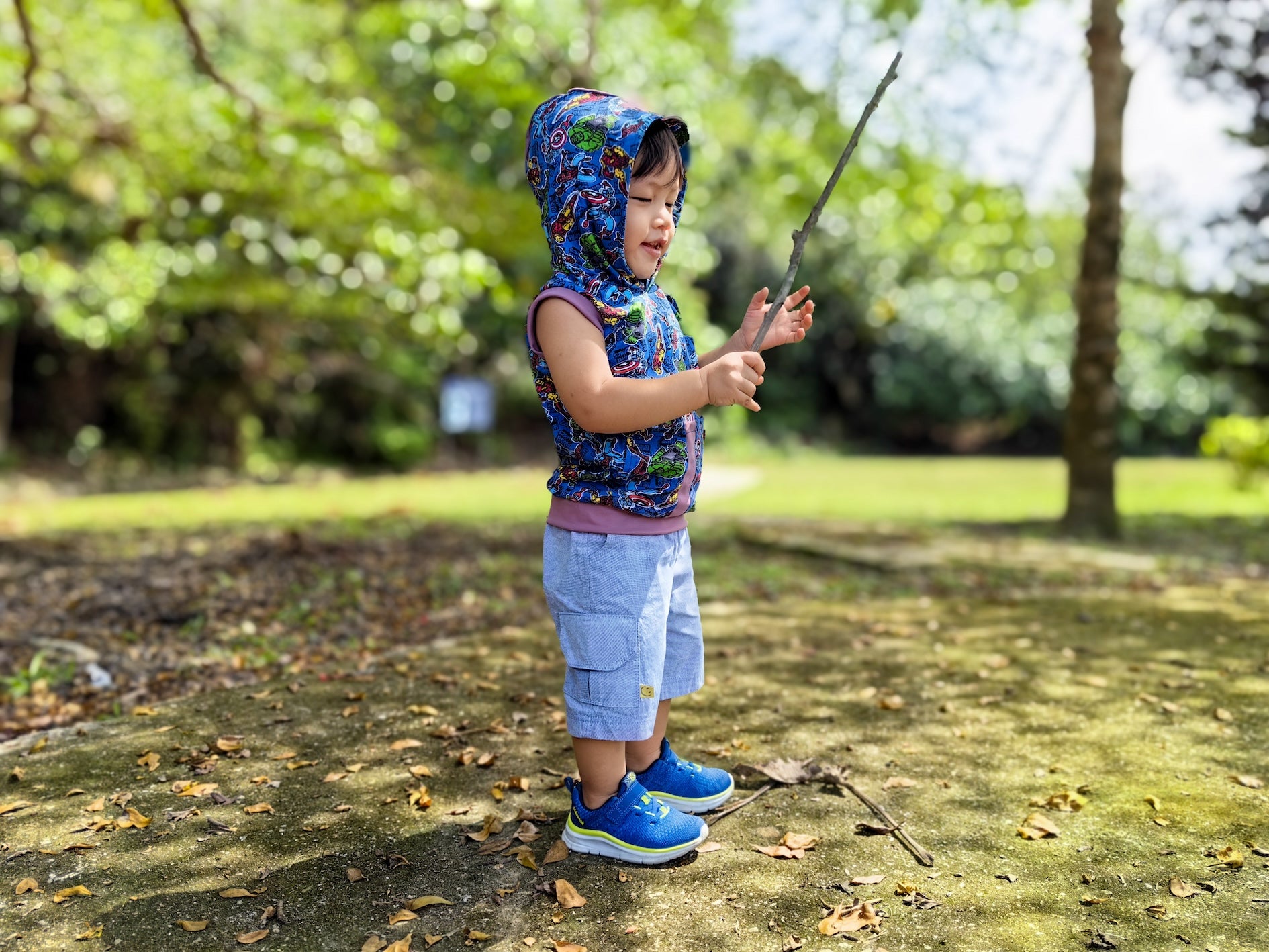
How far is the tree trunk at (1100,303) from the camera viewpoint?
718 cm

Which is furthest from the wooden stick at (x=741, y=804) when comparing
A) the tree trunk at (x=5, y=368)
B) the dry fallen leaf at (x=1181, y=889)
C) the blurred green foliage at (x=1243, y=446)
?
the tree trunk at (x=5, y=368)

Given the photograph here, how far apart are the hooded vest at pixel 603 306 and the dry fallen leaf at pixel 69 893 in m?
1.24

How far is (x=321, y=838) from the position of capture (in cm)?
246

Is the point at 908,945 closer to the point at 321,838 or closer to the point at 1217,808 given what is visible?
the point at 1217,808

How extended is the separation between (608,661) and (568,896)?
482 millimetres

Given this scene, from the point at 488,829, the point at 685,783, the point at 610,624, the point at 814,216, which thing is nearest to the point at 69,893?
the point at 488,829

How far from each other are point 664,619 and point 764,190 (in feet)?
31.2

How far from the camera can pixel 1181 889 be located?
2176 mm

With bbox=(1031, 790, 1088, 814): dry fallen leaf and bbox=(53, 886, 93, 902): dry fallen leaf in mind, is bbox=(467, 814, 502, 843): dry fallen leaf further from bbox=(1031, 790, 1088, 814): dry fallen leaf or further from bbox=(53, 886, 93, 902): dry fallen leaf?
bbox=(1031, 790, 1088, 814): dry fallen leaf

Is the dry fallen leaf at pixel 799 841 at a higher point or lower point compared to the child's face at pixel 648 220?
lower

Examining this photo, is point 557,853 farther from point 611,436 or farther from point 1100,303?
point 1100,303

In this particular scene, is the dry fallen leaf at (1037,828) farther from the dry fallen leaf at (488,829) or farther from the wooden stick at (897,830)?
the dry fallen leaf at (488,829)

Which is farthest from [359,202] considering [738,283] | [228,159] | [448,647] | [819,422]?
[819,422]

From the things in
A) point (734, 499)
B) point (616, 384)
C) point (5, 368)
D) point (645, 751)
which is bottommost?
point (734, 499)
